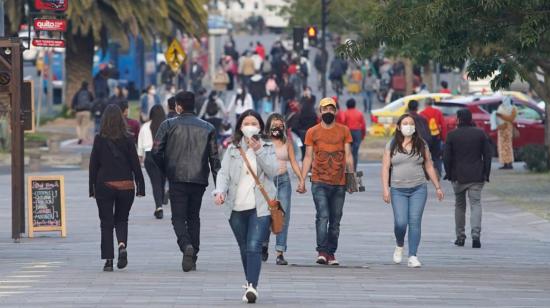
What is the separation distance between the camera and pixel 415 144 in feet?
54.9

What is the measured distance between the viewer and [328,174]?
16781mm

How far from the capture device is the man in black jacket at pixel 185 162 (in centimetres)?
1560

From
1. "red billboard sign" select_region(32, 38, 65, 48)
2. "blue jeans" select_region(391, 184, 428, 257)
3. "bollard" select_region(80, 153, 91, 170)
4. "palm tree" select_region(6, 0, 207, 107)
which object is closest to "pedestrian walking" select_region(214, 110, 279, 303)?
"blue jeans" select_region(391, 184, 428, 257)

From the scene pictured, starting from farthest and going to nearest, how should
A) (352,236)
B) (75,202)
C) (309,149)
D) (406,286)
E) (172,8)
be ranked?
(172,8) → (75,202) → (352,236) → (309,149) → (406,286)

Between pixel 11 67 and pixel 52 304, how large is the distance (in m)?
6.74

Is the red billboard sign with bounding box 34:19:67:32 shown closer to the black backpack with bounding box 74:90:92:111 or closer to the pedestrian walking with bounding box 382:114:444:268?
the pedestrian walking with bounding box 382:114:444:268

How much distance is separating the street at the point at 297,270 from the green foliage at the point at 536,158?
892 centimetres

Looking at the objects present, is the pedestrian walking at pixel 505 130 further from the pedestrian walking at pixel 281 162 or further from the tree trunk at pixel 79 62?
the tree trunk at pixel 79 62

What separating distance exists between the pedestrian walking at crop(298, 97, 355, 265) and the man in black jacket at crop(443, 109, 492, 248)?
2.63 m

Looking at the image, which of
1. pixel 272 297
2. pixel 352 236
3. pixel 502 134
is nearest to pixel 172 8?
pixel 502 134

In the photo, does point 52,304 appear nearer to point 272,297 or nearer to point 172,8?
point 272,297

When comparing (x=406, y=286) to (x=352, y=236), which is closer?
(x=406, y=286)

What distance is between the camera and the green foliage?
32.5 m

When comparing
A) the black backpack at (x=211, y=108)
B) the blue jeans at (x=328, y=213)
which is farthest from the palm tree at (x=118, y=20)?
the blue jeans at (x=328, y=213)
